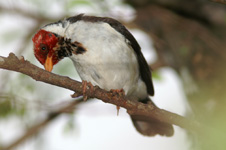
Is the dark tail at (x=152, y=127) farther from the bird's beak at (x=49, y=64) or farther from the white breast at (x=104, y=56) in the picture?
the bird's beak at (x=49, y=64)

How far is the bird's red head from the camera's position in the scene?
12.7ft

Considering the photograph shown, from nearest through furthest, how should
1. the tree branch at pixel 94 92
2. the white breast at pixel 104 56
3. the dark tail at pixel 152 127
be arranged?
the tree branch at pixel 94 92
the white breast at pixel 104 56
the dark tail at pixel 152 127

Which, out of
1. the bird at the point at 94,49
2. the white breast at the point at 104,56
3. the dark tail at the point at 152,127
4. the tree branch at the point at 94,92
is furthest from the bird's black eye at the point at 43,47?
the dark tail at the point at 152,127

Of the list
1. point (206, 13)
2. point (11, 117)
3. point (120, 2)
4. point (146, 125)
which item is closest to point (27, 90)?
point (11, 117)

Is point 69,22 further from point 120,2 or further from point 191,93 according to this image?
point 191,93

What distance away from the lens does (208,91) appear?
5098 mm

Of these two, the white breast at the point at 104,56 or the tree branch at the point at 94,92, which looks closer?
the tree branch at the point at 94,92

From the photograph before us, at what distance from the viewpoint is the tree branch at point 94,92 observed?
260 centimetres

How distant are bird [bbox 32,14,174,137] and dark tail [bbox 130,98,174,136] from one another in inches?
5.5

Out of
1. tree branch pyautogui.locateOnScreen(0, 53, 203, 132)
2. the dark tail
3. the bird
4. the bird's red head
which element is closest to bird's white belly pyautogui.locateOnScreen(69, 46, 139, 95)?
the bird

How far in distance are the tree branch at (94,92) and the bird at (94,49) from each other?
2.43 ft

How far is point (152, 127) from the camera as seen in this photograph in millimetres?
4566

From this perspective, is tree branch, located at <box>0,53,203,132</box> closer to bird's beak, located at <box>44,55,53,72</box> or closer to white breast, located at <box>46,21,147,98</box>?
white breast, located at <box>46,21,147,98</box>

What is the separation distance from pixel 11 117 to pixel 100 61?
60.3 inches
